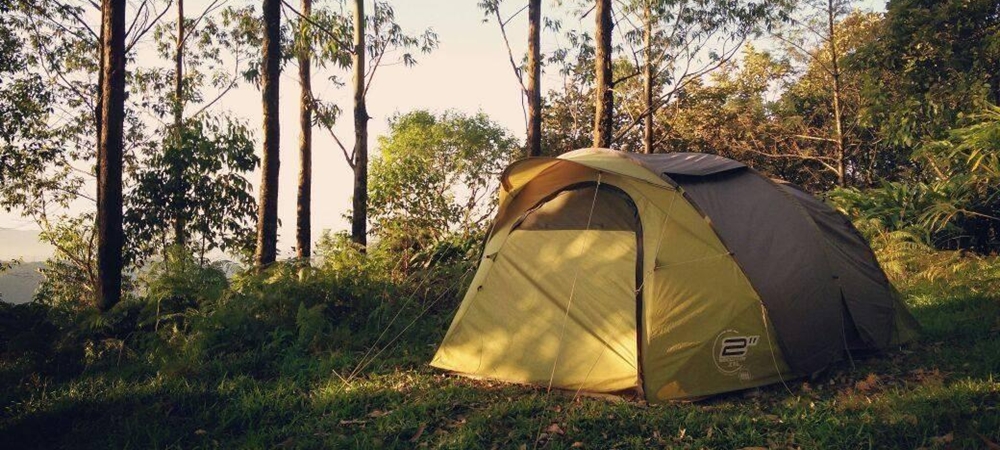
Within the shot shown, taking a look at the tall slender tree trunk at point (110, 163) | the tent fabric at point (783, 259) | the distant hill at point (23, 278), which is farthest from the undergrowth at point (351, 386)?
the distant hill at point (23, 278)

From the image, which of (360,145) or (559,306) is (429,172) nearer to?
(360,145)

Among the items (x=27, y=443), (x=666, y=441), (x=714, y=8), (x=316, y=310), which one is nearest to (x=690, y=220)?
(x=666, y=441)

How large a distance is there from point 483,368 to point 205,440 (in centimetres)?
233

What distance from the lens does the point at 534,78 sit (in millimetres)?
15297

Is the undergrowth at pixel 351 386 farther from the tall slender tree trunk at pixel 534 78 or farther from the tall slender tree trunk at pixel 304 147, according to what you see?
the tall slender tree trunk at pixel 534 78

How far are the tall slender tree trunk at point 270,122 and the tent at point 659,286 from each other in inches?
189

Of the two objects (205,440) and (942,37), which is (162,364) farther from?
(942,37)

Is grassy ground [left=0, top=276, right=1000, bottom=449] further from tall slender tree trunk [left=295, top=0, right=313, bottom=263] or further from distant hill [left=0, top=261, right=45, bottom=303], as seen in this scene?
distant hill [left=0, top=261, right=45, bottom=303]

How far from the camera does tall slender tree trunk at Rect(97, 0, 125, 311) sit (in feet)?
29.1

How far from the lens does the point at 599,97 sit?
10.5 metres

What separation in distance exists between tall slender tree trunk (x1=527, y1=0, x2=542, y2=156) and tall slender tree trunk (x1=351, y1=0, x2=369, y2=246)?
3436mm

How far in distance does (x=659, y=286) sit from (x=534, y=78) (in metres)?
Answer: 10.1

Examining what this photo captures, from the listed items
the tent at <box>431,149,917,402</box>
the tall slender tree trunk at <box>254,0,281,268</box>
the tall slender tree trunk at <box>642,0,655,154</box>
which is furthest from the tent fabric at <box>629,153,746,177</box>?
the tall slender tree trunk at <box>642,0,655,154</box>

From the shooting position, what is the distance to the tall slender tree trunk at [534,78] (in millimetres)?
15062
